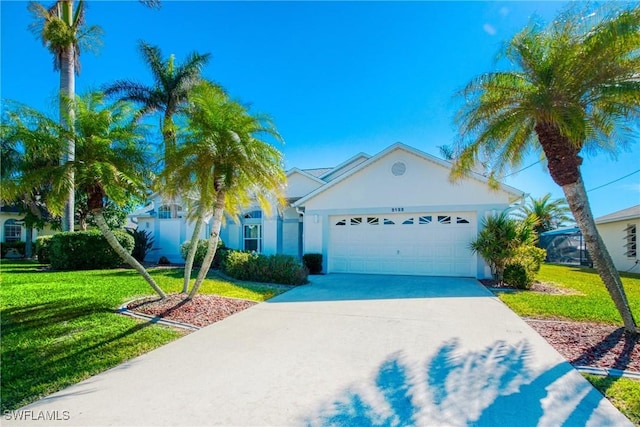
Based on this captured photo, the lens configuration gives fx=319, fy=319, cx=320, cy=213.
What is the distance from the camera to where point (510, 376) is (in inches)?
166

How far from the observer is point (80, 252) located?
14195 mm

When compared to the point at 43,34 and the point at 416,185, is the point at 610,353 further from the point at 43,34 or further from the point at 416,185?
the point at 43,34

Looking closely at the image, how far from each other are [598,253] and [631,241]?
58.4ft

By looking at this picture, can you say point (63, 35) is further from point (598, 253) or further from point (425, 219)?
point (598, 253)

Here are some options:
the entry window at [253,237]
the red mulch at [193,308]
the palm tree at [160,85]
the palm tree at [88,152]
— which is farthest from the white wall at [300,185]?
the palm tree at [88,152]

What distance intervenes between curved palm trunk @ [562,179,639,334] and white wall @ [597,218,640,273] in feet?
54.8

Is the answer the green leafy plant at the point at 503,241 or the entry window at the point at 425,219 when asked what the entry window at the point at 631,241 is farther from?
the entry window at the point at 425,219

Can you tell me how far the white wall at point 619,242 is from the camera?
59.4 ft

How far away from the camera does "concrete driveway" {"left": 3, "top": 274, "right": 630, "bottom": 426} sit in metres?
3.32

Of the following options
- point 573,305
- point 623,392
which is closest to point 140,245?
point 573,305

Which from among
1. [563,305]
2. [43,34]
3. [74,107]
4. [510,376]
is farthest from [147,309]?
[43,34]

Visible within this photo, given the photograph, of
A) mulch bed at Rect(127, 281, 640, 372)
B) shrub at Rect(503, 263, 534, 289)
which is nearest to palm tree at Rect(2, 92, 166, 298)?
mulch bed at Rect(127, 281, 640, 372)

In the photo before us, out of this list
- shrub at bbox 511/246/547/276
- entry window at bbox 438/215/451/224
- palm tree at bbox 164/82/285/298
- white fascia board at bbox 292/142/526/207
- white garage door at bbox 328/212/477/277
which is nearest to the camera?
palm tree at bbox 164/82/285/298

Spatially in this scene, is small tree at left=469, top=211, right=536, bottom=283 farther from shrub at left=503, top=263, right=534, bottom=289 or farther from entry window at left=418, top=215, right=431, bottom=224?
entry window at left=418, top=215, right=431, bottom=224
